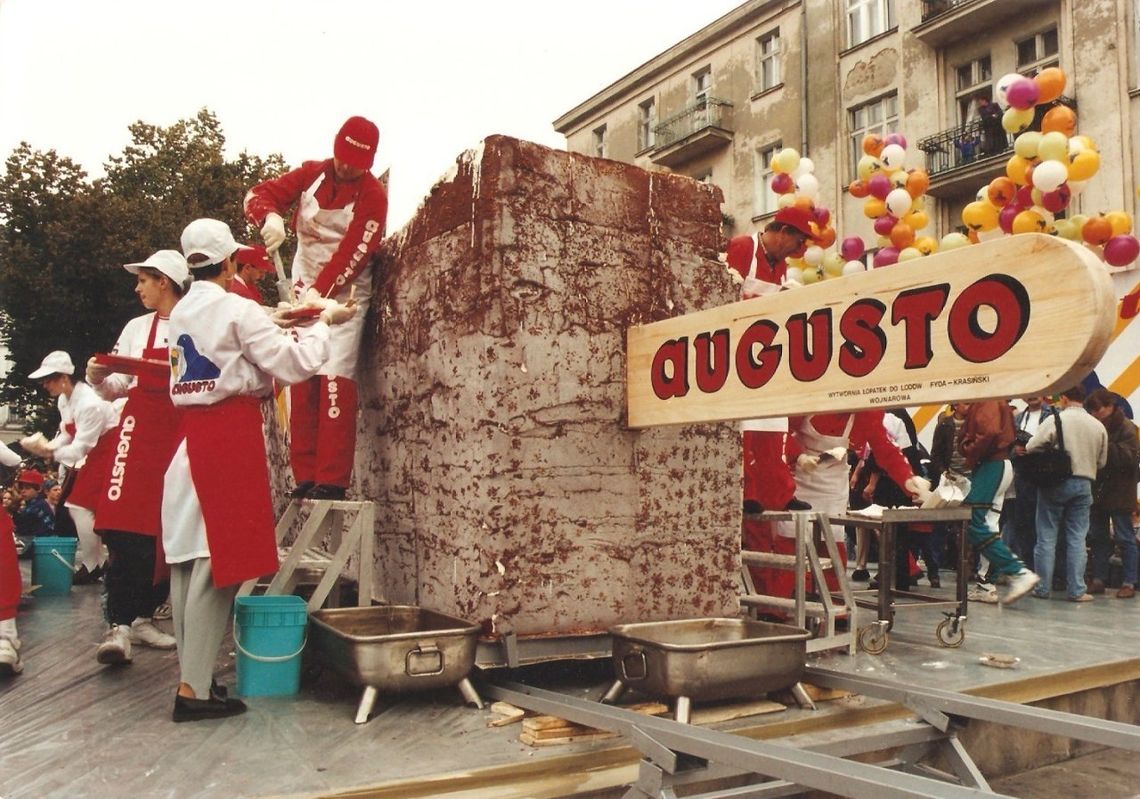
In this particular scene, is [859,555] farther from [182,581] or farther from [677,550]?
[182,581]

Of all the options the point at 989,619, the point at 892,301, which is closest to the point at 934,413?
the point at 989,619

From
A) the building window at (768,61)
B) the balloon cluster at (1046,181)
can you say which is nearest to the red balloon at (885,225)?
the balloon cluster at (1046,181)

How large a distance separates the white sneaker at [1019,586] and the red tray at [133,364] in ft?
19.0

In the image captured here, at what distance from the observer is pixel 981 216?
940 centimetres

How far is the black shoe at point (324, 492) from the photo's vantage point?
4.29m

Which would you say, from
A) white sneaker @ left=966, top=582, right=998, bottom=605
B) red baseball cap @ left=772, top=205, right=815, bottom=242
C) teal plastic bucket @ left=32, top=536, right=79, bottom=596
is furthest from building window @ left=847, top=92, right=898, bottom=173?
teal plastic bucket @ left=32, top=536, right=79, bottom=596

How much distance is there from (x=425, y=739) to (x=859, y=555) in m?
5.89

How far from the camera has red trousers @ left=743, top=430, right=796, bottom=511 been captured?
16.4 ft

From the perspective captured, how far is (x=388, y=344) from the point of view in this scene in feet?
14.8

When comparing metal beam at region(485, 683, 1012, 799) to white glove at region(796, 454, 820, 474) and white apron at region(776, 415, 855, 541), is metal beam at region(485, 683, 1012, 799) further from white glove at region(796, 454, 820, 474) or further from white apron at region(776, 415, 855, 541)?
white apron at region(776, 415, 855, 541)

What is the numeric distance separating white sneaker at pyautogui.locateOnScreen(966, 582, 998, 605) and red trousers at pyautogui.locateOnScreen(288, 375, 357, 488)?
4.94 metres

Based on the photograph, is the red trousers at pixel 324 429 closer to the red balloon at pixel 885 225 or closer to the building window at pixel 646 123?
the red balloon at pixel 885 225

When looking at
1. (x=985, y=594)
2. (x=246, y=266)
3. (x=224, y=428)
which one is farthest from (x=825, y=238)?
(x=224, y=428)

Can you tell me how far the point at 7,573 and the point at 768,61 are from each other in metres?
20.1
